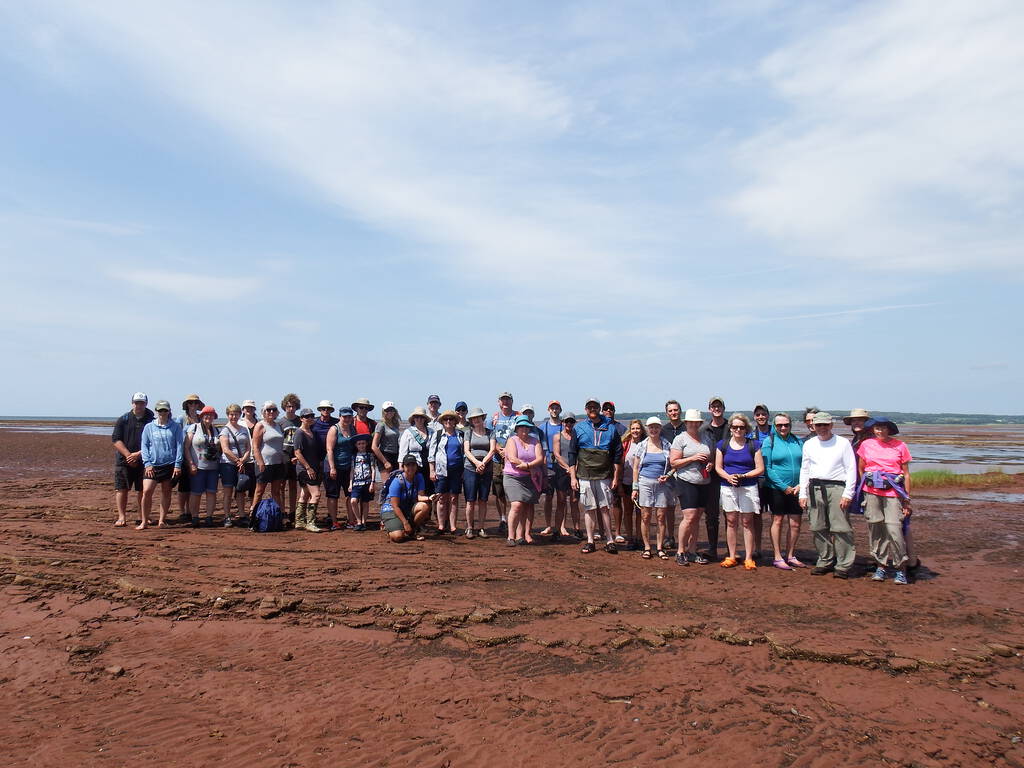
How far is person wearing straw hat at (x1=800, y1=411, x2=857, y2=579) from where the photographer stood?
22.9 feet

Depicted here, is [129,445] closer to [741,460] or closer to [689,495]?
[689,495]

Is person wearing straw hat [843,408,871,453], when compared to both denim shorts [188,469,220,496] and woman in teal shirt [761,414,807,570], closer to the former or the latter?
woman in teal shirt [761,414,807,570]

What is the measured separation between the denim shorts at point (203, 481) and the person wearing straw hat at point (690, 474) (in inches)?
254

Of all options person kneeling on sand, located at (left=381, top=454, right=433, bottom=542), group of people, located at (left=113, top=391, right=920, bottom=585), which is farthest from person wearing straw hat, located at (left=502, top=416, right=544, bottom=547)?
person kneeling on sand, located at (left=381, top=454, right=433, bottom=542)

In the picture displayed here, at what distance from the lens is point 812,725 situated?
3.90 metres

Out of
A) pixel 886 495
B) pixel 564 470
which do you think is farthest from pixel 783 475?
pixel 564 470

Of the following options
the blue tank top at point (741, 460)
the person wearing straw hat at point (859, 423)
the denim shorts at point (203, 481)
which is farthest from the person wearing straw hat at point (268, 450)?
the person wearing straw hat at point (859, 423)

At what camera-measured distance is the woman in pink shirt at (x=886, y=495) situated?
22.3 ft

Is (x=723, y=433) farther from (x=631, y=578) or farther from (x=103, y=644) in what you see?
(x=103, y=644)

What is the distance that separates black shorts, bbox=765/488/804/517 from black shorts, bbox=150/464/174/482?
806 centimetres

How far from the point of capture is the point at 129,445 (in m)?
8.91

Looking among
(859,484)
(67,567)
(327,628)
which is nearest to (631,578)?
(859,484)

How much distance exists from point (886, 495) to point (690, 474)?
81.0 inches

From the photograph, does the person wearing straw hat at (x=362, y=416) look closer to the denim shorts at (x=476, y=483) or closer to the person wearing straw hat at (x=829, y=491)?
the denim shorts at (x=476, y=483)
